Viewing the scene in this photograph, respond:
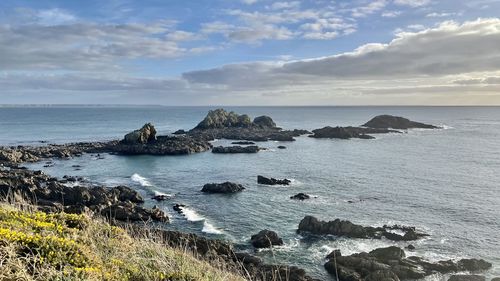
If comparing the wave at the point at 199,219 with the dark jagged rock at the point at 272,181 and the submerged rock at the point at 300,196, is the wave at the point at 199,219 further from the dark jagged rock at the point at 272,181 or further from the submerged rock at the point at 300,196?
the dark jagged rock at the point at 272,181

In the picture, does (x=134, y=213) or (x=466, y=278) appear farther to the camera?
(x=134, y=213)

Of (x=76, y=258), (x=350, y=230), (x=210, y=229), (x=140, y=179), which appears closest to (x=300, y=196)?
(x=350, y=230)

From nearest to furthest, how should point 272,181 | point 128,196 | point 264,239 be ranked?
point 264,239
point 128,196
point 272,181

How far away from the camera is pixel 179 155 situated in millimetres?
89375

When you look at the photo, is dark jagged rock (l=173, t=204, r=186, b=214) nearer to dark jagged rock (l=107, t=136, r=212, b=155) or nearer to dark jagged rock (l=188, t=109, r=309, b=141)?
dark jagged rock (l=107, t=136, r=212, b=155)

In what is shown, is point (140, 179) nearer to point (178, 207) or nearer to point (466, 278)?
point (178, 207)

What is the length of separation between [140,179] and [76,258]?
56286mm

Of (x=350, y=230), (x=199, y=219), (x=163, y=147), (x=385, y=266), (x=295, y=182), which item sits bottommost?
(x=385, y=266)

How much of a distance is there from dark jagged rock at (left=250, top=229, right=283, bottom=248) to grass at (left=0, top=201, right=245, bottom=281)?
2344 cm

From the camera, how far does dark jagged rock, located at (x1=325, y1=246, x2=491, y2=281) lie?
28312 mm

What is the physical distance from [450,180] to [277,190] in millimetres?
26461

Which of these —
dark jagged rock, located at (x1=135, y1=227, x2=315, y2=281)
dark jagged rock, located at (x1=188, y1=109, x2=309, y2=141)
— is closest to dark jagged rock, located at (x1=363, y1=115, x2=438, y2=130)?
dark jagged rock, located at (x1=188, y1=109, x2=309, y2=141)

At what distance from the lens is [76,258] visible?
30.0 ft

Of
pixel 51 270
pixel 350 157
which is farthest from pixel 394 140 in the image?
pixel 51 270
